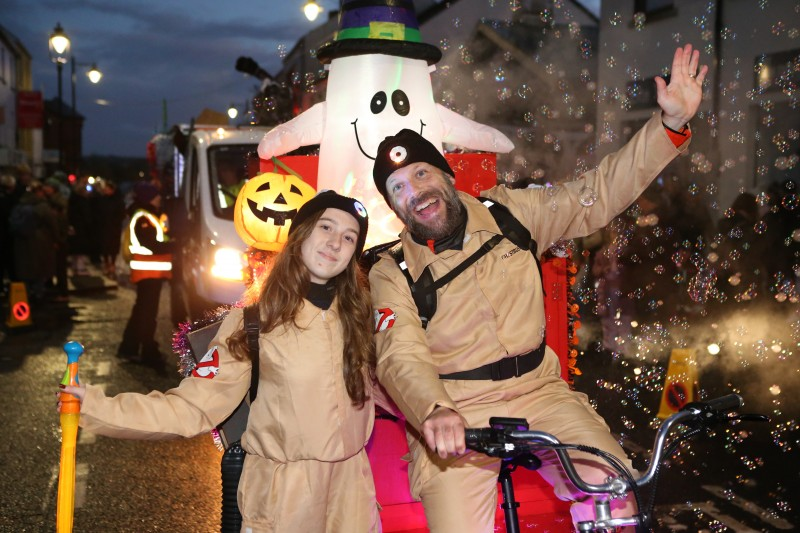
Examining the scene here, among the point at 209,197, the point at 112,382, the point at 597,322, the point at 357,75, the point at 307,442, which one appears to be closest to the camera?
the point at 307,442

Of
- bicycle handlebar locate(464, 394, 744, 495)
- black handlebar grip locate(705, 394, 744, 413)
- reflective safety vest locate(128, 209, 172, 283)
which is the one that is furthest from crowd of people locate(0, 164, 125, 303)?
black handlebar grip locate(705, 394, 744, 413)

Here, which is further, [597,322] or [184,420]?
[597,322]

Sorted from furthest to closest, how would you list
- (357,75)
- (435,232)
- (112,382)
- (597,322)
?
(597,322)
(112,382)
(357,75)
(435,232)

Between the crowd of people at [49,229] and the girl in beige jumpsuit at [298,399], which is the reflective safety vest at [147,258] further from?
the girl in beige jumpsuit at [298,399]

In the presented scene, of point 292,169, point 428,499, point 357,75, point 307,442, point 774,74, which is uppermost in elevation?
point 774,74

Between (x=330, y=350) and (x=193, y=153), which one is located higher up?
(x=193, y=153)

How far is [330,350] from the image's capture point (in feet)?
10.5

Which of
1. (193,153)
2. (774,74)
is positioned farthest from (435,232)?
(774,74)

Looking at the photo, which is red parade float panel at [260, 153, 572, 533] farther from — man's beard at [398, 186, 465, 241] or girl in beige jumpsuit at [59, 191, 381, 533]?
man's beard at [398, 186, 465, 241]

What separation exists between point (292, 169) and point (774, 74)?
7.91m

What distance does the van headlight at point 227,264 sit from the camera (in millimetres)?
9297

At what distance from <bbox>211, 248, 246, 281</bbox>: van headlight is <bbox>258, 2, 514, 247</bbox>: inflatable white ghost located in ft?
12.8

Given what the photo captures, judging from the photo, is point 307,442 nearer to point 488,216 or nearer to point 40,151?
point 488,216

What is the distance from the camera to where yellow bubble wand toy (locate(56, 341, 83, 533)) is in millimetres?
2816
